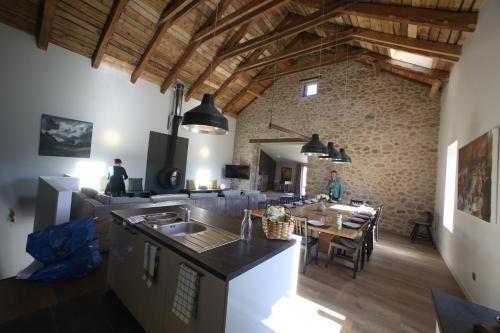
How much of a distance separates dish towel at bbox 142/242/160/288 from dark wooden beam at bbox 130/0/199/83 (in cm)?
494

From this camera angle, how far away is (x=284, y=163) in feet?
44.0

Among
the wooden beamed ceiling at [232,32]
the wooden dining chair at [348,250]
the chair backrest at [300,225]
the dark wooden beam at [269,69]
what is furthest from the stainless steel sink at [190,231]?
the dark wooden beam at [269,69]

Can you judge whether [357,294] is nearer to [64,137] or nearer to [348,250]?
[348,250]

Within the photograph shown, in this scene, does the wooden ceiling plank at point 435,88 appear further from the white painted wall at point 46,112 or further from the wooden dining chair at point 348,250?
the white painted wall at point 46,112

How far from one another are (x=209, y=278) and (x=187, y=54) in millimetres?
6729

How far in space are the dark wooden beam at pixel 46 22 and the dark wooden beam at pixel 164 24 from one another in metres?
1.94

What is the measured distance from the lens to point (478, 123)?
2.84 meters

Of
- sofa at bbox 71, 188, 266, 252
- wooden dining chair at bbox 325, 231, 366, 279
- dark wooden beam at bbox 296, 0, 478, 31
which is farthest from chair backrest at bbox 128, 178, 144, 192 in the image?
dark wooden beam at bbox 296, 0, 478, 31

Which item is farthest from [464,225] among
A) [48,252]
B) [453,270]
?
[48,252]

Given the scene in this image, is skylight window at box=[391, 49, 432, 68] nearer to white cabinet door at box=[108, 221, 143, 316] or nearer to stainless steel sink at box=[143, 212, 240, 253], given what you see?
stainless steel sink at box=[143, 212, 240, 253]

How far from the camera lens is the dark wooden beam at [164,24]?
4.67 meters

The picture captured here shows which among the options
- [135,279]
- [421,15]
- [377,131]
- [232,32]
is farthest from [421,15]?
[135,279]

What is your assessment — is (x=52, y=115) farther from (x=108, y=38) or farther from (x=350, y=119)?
(x=350, y=119)

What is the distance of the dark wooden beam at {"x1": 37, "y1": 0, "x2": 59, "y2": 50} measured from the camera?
4.29 metres
